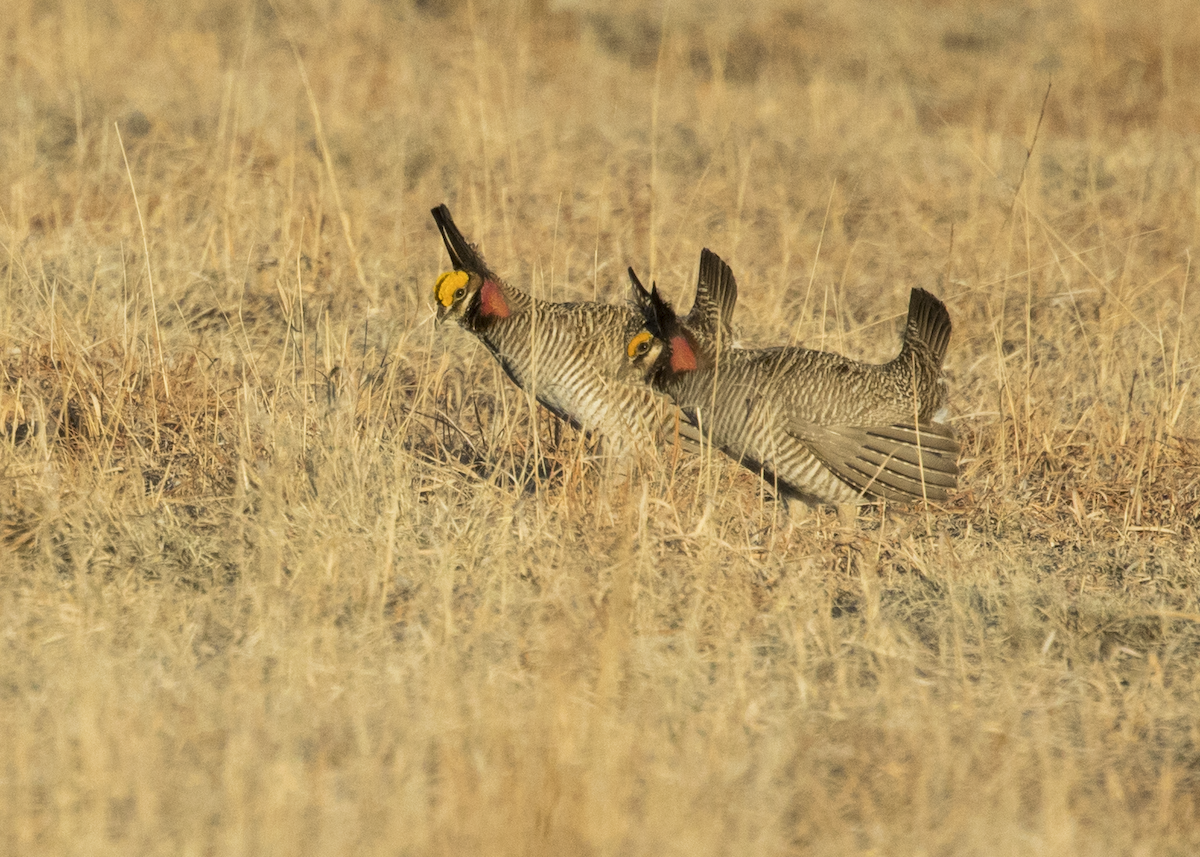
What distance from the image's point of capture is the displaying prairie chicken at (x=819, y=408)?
13.7 ft

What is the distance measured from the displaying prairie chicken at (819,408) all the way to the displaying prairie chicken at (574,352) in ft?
0.46

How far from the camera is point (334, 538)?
11.5 feet

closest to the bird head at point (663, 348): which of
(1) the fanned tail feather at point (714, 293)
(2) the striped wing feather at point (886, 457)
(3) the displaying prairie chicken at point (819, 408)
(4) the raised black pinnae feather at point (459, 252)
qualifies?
(3) the displaying prairie chicken at point (819, 408)

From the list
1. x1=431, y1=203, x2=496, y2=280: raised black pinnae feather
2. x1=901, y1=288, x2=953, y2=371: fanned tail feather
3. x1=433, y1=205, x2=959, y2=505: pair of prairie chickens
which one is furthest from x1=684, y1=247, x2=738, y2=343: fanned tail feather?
x1=431, y1=203, x2=496, y2=280: raised black pinnae feather

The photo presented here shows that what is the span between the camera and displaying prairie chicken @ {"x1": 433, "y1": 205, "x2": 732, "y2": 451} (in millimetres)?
4574

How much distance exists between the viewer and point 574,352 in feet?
15.2

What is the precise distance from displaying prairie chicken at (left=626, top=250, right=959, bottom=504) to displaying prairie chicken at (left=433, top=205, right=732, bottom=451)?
0.14 metres

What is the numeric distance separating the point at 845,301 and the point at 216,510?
10.5ft

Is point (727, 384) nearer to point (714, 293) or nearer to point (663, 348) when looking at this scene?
point (663, 348)

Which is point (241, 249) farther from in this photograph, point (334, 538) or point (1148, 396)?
point (1148, 396)

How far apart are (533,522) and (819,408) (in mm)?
897

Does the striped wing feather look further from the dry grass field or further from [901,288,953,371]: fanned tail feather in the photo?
[901,288,953,371]: fanned tail feather

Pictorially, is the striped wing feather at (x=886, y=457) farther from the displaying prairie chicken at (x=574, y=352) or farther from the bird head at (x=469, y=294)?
the bird head at (x=469, y=294)

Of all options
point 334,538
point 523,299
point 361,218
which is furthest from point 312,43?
point 334,538
